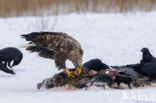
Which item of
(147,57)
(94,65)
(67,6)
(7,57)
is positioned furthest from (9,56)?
(67,6)

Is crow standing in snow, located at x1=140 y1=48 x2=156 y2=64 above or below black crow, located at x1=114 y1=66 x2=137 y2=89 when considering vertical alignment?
above

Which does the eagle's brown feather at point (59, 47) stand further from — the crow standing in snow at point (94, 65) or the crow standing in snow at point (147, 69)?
the crow standing in snow at point (147, 69)

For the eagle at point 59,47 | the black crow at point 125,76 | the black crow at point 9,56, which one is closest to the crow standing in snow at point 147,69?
the black crow at point 125,76

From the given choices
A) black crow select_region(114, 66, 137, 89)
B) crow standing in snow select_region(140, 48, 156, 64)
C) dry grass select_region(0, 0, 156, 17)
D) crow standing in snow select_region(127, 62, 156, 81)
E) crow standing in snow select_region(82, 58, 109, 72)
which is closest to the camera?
black crow select_region(114, 66, 137, 89)

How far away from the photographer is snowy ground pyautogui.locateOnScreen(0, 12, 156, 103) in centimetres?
439

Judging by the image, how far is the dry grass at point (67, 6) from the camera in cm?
1036

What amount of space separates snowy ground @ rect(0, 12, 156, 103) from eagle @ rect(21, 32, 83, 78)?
0.99 ft

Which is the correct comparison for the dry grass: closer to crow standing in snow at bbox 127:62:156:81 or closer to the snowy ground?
the snowy ground

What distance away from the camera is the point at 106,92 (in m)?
4.57

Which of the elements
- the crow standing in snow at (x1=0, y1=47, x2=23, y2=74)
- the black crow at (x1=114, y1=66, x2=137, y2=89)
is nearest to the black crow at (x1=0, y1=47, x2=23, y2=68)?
the crow standing in snow at (x1=0, y1=47, x2=23, y2=74)

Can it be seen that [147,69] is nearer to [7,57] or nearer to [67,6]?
[7,57]

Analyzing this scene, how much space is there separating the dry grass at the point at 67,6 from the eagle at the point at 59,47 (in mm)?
5022

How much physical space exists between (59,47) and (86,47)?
9.80ft

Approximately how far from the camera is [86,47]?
8094mm
